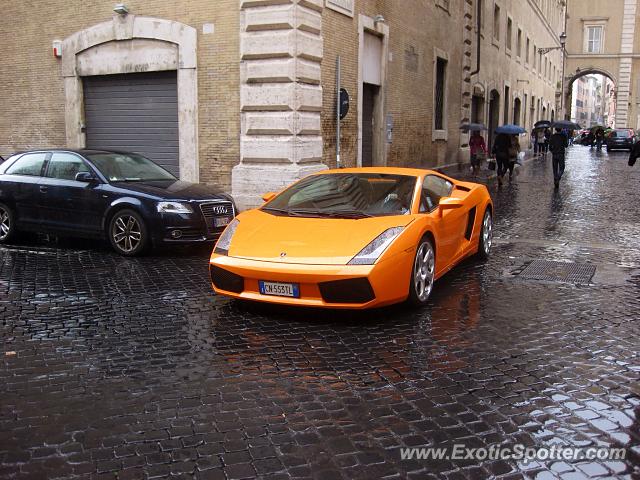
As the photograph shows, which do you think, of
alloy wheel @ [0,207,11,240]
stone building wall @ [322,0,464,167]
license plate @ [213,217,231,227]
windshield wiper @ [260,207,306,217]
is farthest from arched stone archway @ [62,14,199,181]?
windshield wiper @ [260,207,306,217]

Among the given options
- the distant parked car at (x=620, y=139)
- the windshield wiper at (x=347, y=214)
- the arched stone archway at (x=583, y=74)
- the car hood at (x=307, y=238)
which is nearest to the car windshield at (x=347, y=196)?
the windshield wiper at (x=347, y=214)

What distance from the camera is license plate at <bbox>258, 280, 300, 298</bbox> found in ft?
18.0

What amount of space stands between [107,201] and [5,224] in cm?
195

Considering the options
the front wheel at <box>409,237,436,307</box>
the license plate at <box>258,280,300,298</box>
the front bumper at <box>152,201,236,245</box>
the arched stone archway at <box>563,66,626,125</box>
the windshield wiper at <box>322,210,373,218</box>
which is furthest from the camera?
the arched stone archway at <box>563,66,626,125</box>

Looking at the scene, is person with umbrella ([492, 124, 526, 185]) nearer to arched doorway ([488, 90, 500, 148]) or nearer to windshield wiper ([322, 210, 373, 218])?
arched doorway ([488, 90, 500, 148])

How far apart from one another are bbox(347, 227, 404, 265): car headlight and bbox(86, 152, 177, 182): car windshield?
16.1 ft

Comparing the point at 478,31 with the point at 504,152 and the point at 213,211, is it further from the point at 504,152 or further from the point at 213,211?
the point at 213,211

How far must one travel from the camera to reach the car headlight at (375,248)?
17.8ft

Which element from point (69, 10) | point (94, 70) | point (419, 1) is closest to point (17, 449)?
point (94, 70)

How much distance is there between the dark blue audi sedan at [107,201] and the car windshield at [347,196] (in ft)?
7.23

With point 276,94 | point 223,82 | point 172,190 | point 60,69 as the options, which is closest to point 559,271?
point 172,190

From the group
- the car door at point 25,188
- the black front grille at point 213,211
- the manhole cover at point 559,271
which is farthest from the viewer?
the car door at point 25,188

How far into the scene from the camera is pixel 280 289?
555 cm

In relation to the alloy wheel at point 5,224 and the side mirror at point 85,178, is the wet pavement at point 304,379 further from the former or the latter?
the alloy wheel at point 5,224
